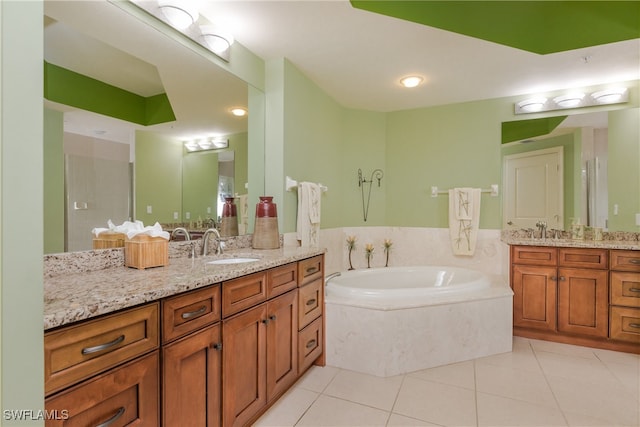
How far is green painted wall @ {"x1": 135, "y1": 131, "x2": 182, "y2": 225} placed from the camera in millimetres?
1787

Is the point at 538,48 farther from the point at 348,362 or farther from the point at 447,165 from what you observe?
the point at 348,362

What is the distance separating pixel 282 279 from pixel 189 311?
2.30 feet

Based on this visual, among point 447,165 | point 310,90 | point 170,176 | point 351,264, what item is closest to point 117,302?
point 170,176

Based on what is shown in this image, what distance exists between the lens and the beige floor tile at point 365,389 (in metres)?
1.99

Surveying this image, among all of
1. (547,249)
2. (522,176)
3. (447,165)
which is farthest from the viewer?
(447,165)

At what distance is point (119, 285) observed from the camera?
116 centimetres

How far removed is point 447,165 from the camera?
369 cm

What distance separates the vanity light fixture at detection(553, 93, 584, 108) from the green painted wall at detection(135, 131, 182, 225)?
355 cm

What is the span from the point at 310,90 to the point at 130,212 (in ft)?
6.53

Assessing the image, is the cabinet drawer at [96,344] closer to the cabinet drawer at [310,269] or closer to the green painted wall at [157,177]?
the green painted wall at [157,177]

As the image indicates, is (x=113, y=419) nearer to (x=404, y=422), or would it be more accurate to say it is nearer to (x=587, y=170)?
(x=404, y=422)

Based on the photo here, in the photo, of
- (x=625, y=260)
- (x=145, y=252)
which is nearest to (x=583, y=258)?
(x=625, y=260)

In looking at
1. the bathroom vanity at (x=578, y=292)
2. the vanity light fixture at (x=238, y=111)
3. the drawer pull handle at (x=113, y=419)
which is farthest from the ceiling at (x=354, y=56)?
the bathroom vanity at (x=578, y=292)

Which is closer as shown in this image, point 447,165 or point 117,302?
point 117,302
